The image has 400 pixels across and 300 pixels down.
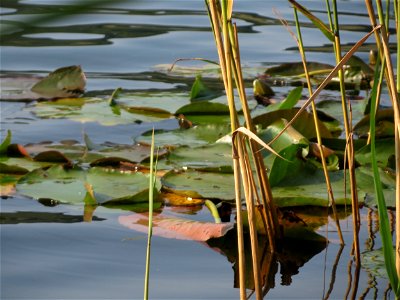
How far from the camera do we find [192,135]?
6.81ft

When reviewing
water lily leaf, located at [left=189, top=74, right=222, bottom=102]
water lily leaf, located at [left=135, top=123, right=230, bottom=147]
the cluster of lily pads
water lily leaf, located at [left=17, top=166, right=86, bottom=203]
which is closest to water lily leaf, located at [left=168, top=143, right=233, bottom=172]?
the cluster of lily pads

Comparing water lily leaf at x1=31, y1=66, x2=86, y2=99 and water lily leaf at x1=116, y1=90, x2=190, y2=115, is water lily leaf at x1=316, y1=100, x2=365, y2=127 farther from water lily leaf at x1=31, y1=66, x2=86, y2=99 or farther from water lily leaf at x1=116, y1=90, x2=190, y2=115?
water lily leaf at x1=31, y1=66, x2=86, y2=99

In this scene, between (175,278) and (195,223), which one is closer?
(175,278)

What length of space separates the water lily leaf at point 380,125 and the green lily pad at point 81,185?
674mm

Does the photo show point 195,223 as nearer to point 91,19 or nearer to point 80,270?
point 80,270

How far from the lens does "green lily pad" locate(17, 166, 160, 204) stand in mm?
1642

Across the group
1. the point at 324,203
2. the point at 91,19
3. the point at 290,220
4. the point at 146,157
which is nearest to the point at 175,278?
the point at 290,220

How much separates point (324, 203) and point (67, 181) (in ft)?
1.83

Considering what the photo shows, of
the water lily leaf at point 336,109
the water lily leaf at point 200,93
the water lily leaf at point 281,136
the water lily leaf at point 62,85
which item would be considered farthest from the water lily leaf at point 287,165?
the water lily leaf at point 62,85

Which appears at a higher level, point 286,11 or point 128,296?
point 286,11

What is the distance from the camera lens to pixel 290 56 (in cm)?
345

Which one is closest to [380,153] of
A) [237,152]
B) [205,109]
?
[205,109]

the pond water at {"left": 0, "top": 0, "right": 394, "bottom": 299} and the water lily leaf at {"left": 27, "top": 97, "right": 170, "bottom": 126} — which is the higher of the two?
the water lily leaf at {"left": 27, "top": 97, "right": 170, "bottom": 126}

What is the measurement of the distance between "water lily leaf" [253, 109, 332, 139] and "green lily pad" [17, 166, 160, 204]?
0.43m
